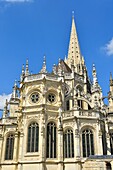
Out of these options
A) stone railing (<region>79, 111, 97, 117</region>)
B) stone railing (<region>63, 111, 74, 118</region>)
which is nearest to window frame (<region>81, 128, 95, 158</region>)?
stone railing (<region>79, 111, 97, 117</region>)

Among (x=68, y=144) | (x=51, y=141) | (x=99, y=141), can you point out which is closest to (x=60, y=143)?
(x=68, y=144)

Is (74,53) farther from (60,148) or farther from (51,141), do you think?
(60,148)

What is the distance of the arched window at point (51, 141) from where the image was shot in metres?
25.2

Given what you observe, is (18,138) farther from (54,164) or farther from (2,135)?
(54,164)

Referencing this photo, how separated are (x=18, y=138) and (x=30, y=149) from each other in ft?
9.16

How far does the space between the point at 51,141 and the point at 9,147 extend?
6.13 m

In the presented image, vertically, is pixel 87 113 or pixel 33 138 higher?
pixel 87 113

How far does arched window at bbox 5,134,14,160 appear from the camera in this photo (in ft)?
90.8

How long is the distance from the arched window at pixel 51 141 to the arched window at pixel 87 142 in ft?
11.5

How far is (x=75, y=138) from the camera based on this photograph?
81.2ft

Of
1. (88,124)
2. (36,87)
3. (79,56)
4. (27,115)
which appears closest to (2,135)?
(27,115)

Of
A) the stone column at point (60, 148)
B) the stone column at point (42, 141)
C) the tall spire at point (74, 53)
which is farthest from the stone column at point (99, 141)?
the tall spire at point (74, 53)

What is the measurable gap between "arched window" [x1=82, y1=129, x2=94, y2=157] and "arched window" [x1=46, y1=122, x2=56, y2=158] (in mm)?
3503

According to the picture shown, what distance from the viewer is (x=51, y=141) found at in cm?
2578
